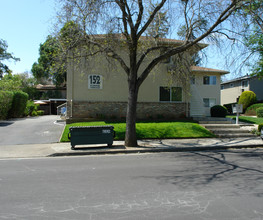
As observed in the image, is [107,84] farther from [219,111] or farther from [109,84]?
[219,111]

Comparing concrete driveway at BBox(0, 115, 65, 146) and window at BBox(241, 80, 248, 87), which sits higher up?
window at BBox(241, 80, 248, 87)

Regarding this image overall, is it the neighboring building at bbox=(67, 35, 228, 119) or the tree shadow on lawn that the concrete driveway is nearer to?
the neighboring building at bbox=(67, 35, 228, 119)

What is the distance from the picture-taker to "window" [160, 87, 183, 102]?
1911 centimetres

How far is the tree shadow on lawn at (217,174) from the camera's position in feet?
18.0

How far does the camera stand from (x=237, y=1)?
10570 millimetres

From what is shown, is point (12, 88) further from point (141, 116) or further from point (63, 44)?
point (63, 44)

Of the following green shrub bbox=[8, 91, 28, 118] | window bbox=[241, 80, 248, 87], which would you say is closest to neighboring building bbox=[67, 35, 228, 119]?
green shrub bbox=[8, 91, 28, 118]

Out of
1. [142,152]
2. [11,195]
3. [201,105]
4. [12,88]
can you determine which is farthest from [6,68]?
[11,195]

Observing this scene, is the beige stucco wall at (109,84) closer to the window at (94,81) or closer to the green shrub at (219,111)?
the window at (94,81)

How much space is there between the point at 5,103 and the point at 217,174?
753 inches

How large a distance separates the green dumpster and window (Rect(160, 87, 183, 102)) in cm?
888

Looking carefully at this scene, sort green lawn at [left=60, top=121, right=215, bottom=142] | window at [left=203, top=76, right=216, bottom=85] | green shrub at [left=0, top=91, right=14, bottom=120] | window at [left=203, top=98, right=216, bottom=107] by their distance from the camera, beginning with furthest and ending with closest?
window at [left=203, top=76, right=216, bottom=85], window at [left=203, top=98, right=216, bottom=107], green shrub at [left=0, top=91, right=14, bottom=120], green lawn at [left=60, top=121, right=215, bottom=142]

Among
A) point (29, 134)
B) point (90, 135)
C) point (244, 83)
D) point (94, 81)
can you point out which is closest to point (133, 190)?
point (90, 135)

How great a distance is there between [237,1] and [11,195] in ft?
36.6
